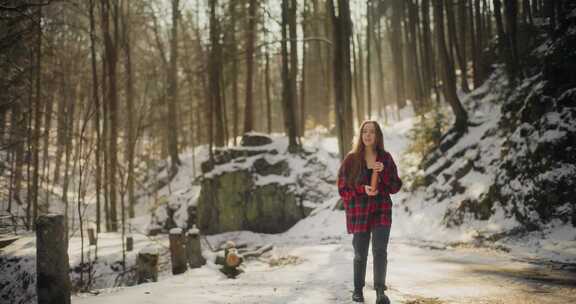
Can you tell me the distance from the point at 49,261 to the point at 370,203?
3289 millimetres

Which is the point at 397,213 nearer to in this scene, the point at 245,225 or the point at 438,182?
the point at 438,182

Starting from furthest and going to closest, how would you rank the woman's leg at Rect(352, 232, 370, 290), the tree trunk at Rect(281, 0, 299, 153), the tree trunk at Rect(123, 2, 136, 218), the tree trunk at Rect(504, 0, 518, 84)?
the tree trunk at Rect(281, 0, 299, 153), the tree trunk at Rect(504, 0, 518, 84), the tree trunk at Rect(123, 2, 136, 218), the woman's leg at Rect(352, 232, 370, 290)

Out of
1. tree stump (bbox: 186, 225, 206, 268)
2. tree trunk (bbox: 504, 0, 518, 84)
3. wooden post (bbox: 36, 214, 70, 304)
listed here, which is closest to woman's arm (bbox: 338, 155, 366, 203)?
wooden post (bbox: 36, 214, 70, 304)

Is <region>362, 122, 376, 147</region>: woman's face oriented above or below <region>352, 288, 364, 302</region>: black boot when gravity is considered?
above

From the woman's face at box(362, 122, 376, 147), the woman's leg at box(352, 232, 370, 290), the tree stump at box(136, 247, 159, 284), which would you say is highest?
the woman's face at box(362, 122, 376, 147)

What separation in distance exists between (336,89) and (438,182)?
4.81m

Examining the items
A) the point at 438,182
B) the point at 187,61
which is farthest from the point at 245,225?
the point at 187,61

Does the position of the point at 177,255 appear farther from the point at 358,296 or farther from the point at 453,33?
the point at 453,33

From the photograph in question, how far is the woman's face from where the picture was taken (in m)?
3.96

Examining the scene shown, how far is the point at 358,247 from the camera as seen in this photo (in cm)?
392

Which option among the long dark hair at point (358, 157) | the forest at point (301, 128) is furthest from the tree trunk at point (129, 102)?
the long dark hair at point (358, 157)

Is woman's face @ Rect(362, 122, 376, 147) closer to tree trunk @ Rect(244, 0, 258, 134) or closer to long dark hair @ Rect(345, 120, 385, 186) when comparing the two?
long dark hair @ Rect(345, 120, 385, 186)

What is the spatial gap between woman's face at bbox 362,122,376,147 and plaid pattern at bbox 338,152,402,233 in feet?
0.91

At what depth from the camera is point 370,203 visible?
3836 millimetres
